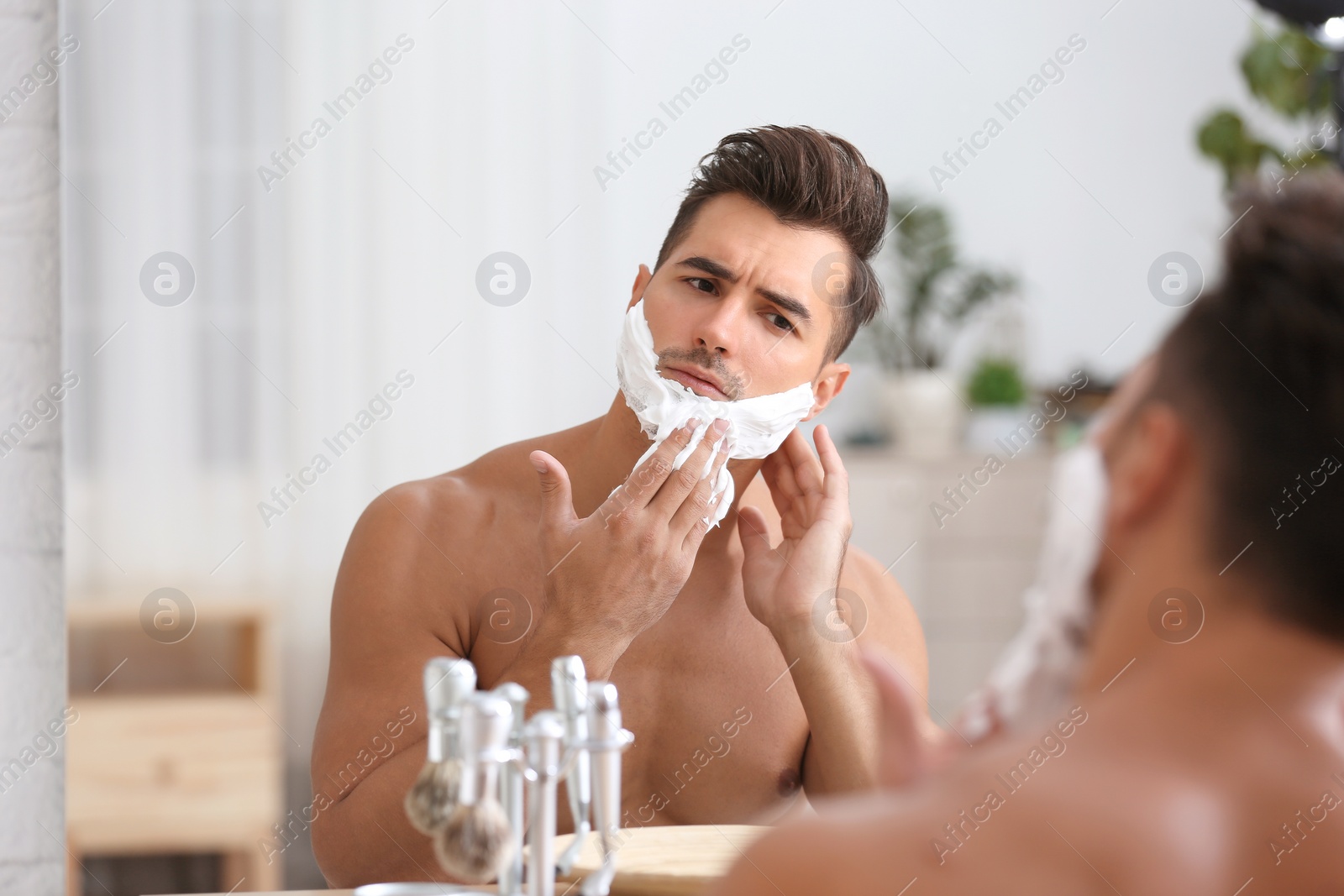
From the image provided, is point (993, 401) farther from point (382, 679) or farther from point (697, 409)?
point (382, 679)

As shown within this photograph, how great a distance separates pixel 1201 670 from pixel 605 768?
32cm

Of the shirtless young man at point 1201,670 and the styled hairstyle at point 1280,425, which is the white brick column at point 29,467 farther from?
the styled hairstyle at point 1280,425

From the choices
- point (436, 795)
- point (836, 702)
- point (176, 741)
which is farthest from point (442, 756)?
point (176, 741)

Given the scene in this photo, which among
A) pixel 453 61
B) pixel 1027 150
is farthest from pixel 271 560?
pixel 1027 150

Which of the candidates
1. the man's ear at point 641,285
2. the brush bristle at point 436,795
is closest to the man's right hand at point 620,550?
the man's ear at point 641,285

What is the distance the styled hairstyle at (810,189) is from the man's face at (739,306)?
1 cm

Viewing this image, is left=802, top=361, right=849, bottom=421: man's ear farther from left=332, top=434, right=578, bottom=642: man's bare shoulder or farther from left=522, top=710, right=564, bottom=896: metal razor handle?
left=522, top=710, right=564, bottom=896: metal razor handle

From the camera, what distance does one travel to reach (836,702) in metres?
0.96

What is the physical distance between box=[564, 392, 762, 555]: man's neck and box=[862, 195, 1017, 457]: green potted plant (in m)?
1.24

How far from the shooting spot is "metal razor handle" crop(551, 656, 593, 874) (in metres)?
0.58

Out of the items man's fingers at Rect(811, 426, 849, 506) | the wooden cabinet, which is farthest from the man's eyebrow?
the wooden cabinet

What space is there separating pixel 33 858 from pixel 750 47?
187 cm

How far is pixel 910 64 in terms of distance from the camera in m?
2.34

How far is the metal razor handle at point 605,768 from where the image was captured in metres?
0.57
